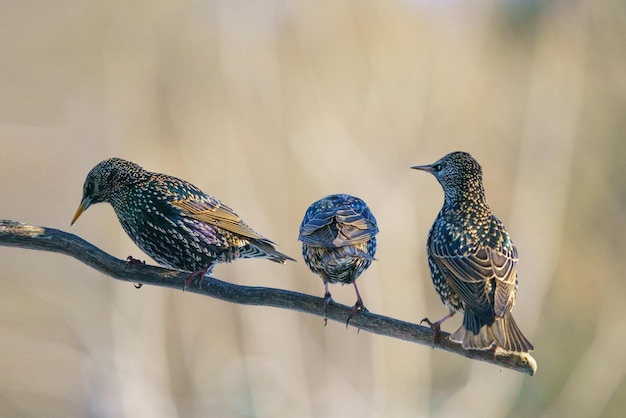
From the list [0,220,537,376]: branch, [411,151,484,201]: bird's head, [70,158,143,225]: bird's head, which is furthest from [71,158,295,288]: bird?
[411,151,484,201]: bird's head

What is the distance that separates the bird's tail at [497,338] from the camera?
8.89 feet

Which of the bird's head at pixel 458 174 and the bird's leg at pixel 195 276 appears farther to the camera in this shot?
the bird's head at pixel 458 174

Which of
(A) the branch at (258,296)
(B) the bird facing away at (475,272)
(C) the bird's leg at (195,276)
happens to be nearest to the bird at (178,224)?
(C) the bird's leg at (195,276)

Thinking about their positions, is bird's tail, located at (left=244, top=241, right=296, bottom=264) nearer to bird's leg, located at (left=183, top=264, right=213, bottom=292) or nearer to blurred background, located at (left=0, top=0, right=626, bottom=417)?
bird's leg, located at (left=183, top=264, right=213, bottom=292)

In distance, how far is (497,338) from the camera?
279 cm

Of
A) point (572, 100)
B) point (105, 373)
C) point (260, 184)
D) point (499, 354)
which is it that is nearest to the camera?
point (499, 354)

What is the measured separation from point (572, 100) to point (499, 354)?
11691mm

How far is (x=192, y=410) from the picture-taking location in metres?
12.8

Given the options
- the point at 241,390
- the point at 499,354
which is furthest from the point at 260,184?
the point at 499,354

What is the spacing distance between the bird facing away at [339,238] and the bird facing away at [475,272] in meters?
0.31

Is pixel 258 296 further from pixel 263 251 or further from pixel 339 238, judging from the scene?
pixel 263 251

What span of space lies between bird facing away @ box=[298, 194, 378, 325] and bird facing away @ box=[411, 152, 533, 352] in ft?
1.01

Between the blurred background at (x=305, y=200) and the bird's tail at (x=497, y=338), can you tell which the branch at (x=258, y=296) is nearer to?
the bird's tail at (x=497, y=338)

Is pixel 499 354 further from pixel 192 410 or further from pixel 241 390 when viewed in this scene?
pixel 192 410
